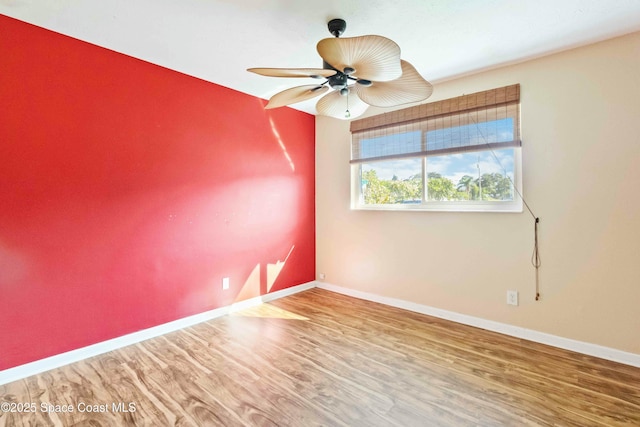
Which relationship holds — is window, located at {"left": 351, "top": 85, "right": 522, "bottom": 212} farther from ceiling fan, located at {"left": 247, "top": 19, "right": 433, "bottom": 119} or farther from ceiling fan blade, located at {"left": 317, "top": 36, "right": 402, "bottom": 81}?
ceiling fan blade, located at {"left": 317, "top": 36, "right": 402, "bottom": 81}

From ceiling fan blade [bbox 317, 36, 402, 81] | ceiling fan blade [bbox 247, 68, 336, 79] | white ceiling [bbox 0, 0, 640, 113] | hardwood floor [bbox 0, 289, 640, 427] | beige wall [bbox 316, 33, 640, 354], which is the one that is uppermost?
white ceiling [bbox 0, 0, 640, 113]

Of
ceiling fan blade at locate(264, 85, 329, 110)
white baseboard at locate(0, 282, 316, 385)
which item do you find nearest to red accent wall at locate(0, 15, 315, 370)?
white baseboard at locate(0, 282, 316, 385)

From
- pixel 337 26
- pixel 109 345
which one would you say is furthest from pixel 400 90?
pixel 109 345

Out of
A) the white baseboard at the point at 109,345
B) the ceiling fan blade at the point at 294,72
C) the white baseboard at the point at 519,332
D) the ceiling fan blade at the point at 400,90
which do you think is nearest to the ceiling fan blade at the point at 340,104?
the ceiling fan blade at the point at 400,90

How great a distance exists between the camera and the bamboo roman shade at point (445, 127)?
2.64 m

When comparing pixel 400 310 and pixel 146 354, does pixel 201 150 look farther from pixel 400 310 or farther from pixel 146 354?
pixel 400 310

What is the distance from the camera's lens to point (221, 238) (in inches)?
124

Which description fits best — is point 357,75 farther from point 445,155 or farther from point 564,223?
point 564,223

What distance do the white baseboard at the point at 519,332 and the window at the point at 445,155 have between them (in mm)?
1057

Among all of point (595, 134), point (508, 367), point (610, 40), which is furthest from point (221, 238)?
point (610, 40)

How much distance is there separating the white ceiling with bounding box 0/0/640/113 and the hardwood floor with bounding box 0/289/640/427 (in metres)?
2.40

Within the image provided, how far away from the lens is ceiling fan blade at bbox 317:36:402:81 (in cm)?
136

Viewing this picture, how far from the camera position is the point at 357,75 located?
1694 mm

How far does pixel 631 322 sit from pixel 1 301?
4375mm
